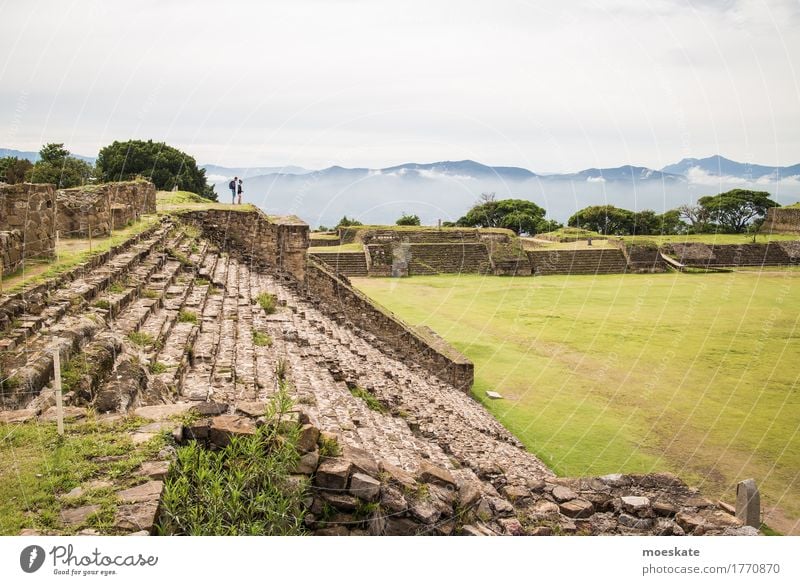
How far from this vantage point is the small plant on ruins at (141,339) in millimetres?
8570

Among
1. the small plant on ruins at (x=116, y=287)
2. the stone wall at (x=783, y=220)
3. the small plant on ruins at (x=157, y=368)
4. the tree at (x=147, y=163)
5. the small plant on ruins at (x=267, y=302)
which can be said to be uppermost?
the tree at (x=147, y=163)

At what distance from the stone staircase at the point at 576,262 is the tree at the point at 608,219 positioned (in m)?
23.5

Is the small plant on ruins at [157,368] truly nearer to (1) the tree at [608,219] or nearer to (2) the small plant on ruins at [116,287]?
(2) the small plant on ruins at [116,287]

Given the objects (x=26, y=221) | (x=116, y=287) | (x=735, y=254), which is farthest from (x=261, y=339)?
(x=735, y=254)

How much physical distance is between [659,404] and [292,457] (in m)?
11.5

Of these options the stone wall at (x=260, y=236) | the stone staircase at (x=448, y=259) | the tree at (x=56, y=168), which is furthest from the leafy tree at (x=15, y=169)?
the stone staircase at (x=448, y=259)

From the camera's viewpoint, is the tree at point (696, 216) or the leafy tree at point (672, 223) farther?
the leafy tree at point (672, 223)

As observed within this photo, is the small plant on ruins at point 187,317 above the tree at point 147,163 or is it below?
below

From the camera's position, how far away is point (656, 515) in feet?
27.5

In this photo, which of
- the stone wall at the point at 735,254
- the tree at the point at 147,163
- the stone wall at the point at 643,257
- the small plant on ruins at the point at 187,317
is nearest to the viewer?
the small plant on ruins at the point at 187,317

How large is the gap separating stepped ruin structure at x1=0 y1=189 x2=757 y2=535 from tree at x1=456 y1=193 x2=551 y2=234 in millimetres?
51442

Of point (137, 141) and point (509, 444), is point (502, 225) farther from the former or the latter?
point (509, 444)

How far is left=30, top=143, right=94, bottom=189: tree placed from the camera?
33750mm
